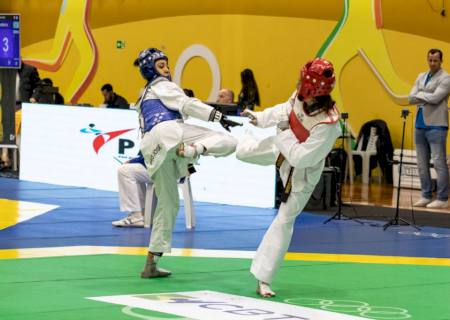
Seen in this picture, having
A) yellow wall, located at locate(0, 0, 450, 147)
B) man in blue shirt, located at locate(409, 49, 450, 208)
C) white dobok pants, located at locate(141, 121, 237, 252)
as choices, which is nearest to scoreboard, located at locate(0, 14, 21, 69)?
yellow wall, located at locate(0, 0, 450, 147)

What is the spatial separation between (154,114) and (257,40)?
37.6 feet

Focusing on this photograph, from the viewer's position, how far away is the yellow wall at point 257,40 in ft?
58.1

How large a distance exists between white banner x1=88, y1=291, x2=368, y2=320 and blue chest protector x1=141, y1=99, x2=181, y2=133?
1.44m

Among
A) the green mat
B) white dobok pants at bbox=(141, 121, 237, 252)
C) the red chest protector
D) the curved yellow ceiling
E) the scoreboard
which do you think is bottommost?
the green mat

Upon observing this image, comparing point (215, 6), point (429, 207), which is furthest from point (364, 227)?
point (215, 6)

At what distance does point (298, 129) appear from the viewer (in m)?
7.79

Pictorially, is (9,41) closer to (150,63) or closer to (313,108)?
(150,63)

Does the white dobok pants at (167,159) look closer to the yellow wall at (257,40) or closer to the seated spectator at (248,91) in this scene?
the seated spectator at (248,91)

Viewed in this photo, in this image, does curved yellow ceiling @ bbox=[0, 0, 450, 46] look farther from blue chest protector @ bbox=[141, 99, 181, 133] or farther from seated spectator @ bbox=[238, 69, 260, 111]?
blue chest protector @ bbox=[141, 99, 181, 133]

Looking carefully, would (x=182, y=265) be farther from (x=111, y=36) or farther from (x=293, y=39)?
(x=111, y=36)

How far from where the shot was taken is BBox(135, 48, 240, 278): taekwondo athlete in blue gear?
8344mm

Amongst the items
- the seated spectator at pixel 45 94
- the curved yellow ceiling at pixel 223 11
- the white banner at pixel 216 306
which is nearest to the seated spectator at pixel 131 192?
the white banner at pixel 216 306

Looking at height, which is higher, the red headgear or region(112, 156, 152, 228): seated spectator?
the red headgear

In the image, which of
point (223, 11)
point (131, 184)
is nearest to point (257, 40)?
point (223, 11)
